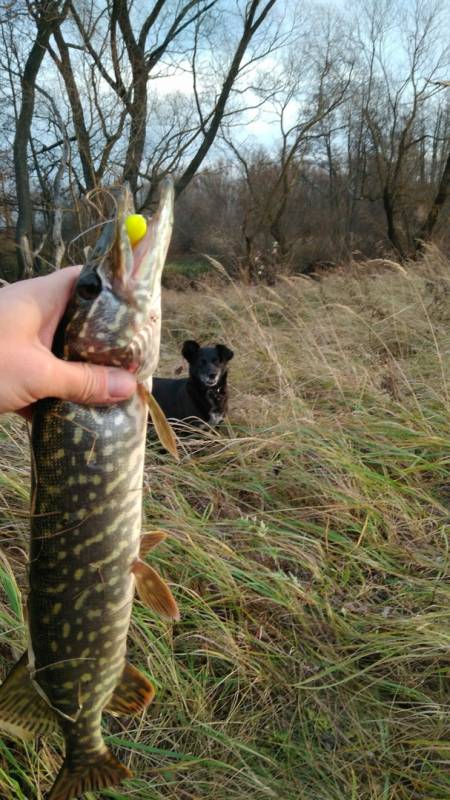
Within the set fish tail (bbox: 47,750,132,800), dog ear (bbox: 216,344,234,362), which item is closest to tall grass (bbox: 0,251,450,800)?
fish tail (bbox: 47,750,132,800)

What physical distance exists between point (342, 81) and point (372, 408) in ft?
71.4

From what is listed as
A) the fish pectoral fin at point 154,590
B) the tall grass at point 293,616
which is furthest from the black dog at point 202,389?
the fish pectoral fin at point 154,590

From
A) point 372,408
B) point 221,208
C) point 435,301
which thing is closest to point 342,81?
point 221,208

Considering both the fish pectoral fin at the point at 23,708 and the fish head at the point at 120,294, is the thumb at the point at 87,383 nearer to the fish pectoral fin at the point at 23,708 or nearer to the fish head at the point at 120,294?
the fish head at the point at 120,294

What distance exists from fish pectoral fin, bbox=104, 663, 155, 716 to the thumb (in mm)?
840

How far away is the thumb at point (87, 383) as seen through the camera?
4.83 ft

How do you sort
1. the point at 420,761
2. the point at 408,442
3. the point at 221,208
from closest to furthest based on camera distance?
the point at 420,761 → the point at 408,442 → the point at 221,208

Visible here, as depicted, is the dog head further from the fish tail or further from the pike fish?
the fish tail

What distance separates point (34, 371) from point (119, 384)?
225 mm

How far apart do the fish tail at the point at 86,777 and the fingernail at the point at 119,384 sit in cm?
102

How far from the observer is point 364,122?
922 inches

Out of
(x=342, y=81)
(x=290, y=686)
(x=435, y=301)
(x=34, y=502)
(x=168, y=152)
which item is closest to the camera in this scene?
(x=34, y=502)

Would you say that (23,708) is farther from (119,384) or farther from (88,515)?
(119,384)

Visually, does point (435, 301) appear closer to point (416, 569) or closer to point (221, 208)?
point (416, 569)
